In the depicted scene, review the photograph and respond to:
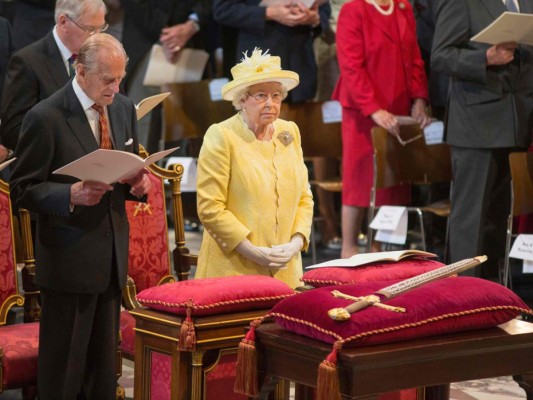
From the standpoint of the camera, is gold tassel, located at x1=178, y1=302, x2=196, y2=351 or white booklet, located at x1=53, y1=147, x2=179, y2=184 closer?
white booklet, located at x1=53, y1=147, x2=179, y2=184

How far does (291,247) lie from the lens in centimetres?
475

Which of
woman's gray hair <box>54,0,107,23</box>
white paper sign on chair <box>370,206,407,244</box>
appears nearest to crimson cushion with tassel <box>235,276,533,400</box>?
woman's gray hair <box>54,0,107,23</box>

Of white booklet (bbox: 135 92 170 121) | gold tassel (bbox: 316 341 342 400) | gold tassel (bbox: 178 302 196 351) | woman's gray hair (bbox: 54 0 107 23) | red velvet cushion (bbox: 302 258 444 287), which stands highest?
woman's gray hair (bbox: 54 0 107 23)

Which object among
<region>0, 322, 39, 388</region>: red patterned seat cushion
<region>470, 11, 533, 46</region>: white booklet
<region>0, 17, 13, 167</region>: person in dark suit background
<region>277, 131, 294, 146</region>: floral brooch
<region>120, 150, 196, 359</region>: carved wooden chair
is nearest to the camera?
<region>0, 322, 39, 388</region>: red patterned seat cushion

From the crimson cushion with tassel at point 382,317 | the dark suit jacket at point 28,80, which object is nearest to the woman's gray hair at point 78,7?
the dark suit jacket at point 28,80

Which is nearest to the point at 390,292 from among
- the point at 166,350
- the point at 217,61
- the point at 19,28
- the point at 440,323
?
the point at 440,323

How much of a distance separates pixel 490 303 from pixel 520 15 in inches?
122

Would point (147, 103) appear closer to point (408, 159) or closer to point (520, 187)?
point (520, 187)

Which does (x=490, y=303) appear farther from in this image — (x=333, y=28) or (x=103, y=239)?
(x=333, y=28)

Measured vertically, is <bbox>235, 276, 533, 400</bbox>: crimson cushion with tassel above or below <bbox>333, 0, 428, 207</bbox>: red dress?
below

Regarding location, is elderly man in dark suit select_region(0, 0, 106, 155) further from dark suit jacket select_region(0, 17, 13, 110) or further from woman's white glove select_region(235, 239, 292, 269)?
woman's white glove select_region(235, 239, 292, 269)

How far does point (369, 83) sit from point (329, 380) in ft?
15.0

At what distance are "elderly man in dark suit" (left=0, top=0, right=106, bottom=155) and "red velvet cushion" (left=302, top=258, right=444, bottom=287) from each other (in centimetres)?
162

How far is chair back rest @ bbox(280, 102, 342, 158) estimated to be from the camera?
8.11 metres
